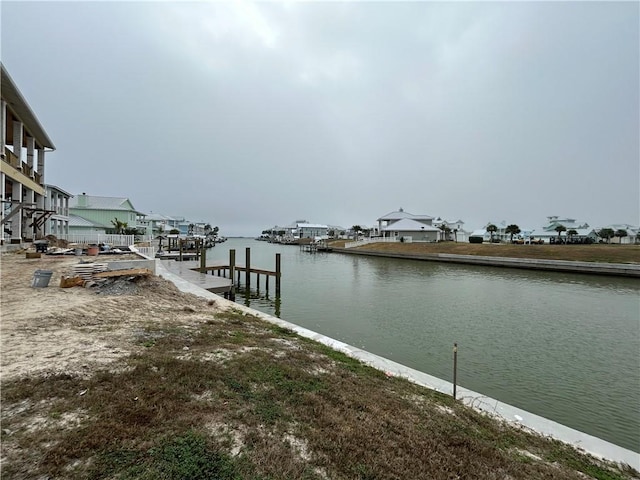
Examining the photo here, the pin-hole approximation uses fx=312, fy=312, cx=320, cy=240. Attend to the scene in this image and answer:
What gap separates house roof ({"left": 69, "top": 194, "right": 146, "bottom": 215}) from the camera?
4153 cm

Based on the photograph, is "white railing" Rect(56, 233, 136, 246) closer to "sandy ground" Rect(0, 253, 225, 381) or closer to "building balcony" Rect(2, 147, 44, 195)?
"building balcony" Rect(2, 147, 44, 195)

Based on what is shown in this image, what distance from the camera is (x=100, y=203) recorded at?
4262 cm

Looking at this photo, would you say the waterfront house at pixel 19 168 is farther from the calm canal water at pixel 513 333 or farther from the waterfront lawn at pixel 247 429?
the waterfront lawn at pixel 247 429

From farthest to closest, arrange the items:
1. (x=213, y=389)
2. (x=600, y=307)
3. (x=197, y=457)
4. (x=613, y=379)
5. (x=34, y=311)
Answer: (x=600, y=307) < (x=613, y=379) < (x=34, y=311) < (x=213, y=389) < (x=197, y=457)

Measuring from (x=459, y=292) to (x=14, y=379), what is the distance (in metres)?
20.4

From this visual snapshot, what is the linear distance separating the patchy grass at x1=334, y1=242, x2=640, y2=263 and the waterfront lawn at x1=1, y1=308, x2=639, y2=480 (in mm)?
35081

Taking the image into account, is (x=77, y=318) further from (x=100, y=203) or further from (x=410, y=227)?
(x=410, y=227)

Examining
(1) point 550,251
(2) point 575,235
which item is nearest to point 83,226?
(1) point 550,251

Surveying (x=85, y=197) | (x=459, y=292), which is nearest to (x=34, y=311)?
(x=459, y=292)

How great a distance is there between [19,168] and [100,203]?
27.7m

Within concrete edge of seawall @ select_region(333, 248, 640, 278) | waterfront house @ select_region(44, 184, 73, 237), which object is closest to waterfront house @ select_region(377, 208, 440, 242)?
concrete edge of seawall @ select_region(333, 248, 640, 278)

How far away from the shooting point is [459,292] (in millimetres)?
19766

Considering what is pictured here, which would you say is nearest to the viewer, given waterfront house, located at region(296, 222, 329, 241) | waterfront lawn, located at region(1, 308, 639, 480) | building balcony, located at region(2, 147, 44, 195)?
waterfront lawn, located at region(1, 308, 639, 480)

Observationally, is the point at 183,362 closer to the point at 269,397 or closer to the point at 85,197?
the point at 269,397
